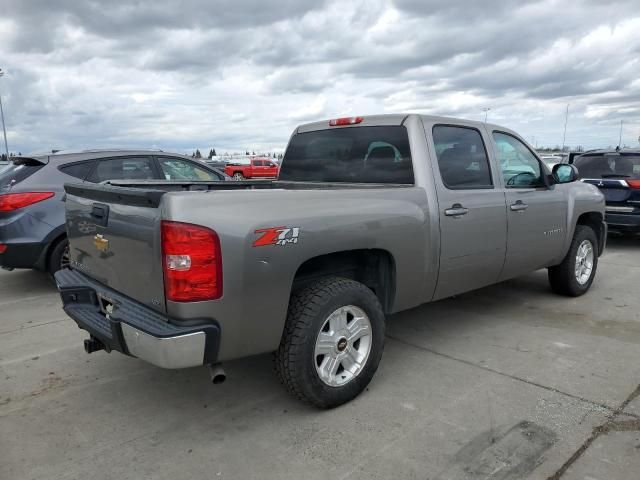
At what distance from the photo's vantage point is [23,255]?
5586 millimetres

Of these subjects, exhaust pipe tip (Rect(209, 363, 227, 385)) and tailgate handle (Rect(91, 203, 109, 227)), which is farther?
tailgate handle (Rect(91, 203, 109, 227))

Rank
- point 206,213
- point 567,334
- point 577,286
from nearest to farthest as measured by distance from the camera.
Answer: point 206,213, point 567,334, point 577,286

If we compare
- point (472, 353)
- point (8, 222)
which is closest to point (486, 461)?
point (472, 353)

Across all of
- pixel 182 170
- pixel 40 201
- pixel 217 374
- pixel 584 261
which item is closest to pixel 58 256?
pixel 40 201

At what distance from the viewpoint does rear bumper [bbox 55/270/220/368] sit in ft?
8.12

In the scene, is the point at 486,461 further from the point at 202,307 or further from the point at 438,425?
the point at 202,307

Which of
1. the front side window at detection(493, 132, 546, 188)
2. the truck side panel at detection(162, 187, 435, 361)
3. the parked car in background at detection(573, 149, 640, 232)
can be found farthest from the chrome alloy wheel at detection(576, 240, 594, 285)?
the parked car in background at detection(573, 149, 640, 232)

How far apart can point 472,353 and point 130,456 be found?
8.58ft

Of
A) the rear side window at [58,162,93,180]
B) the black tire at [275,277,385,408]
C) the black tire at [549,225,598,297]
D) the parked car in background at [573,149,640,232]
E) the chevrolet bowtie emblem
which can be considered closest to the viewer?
the black tire at [275,277,385,408]

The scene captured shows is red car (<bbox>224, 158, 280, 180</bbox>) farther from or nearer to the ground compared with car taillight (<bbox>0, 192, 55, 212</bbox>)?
nearer to the ground

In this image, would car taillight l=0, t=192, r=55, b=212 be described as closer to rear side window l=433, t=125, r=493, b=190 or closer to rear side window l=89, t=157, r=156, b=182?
rear side window l=89, t=157, r=156, b=182

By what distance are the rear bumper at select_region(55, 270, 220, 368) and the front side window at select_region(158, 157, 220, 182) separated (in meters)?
3.76

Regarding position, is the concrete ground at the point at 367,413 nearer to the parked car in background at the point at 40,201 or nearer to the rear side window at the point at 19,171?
the parked car in background at the point at 40,201

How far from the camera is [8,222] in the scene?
5578 millimetres
